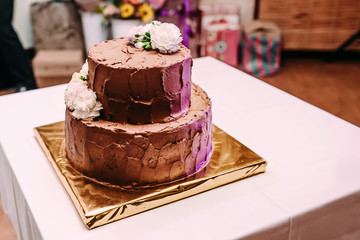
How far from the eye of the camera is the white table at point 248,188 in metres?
1.04

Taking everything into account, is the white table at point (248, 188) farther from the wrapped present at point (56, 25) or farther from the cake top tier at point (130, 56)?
the wrapped present at point (56, 25)

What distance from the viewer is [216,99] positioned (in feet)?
5.81

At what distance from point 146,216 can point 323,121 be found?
34.3 inches

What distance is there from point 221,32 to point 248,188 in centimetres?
282

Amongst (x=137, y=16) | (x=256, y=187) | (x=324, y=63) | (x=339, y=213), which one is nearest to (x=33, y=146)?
(x=256, y=187)

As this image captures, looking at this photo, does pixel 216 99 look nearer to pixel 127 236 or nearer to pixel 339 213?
pixel 339 213

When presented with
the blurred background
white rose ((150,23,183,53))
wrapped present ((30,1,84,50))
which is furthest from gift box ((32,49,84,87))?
white rose ((150,23,183,53))

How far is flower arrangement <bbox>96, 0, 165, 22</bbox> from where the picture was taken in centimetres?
352

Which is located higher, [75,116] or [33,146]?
[75,116]

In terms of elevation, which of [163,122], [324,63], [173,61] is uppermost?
[173,61]

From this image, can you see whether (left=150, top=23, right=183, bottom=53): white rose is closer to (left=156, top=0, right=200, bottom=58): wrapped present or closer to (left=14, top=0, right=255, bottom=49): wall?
(left=156, top=0, right=200, bottom=58): wrapped present

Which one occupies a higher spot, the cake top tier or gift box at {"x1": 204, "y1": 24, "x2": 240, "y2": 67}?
the cake top tier

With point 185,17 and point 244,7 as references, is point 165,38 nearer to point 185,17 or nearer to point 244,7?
point 185,17

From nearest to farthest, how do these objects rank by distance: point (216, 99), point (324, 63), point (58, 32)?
point (216, 99) < point (58, 32) < point (324, 63)
